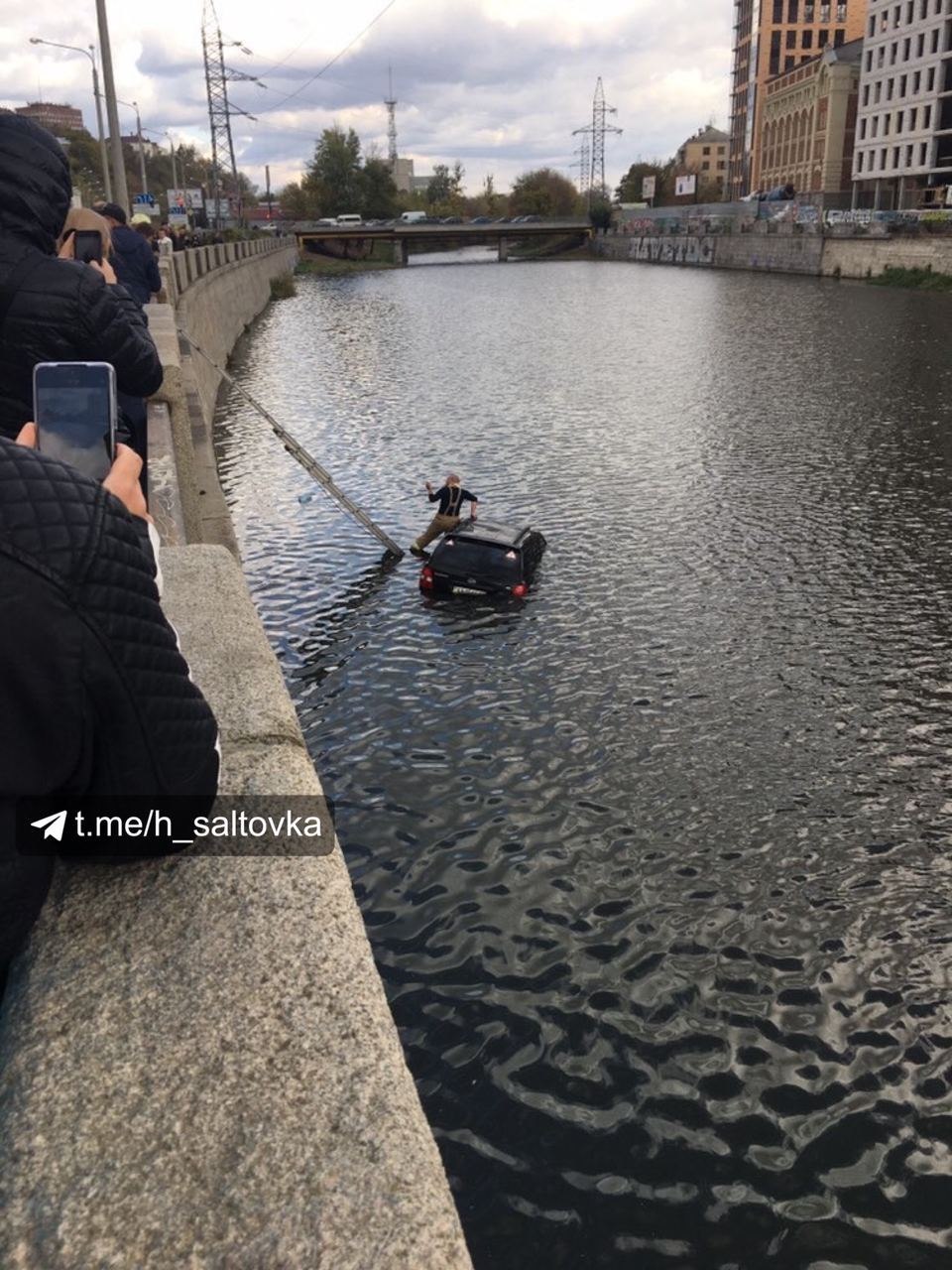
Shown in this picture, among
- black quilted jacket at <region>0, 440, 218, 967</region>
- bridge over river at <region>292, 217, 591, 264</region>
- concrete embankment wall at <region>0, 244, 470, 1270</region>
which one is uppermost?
bridge over river at <region>292, 217, 591, 264</region>

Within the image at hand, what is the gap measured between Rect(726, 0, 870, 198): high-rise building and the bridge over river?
93.2 ft

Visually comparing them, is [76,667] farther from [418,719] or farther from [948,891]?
[418,719]

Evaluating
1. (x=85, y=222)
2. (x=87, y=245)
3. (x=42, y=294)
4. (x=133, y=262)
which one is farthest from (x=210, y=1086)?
(x=133, y=262)

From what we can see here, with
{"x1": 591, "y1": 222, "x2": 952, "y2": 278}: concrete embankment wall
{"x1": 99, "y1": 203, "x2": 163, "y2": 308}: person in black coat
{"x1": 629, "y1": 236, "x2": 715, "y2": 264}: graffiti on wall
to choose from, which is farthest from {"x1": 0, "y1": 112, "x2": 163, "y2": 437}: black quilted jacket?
{"x1": 629, "y1": 236, "x2": 715, "y2": 264}: graffiti on wall

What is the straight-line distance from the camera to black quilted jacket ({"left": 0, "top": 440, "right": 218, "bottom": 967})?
2.53m

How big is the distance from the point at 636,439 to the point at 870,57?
284ft

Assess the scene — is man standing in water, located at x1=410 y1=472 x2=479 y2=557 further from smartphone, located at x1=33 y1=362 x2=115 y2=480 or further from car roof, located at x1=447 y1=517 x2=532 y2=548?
smartphone, located at x1=33 y1=362 x2=115 y2=480

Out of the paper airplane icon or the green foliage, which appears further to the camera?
the green foliage

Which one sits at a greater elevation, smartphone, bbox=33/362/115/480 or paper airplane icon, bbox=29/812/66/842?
smartphone, bbox=33/362/115/480

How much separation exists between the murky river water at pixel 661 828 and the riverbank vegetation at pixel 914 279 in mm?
45567

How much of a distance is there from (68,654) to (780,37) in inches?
6058

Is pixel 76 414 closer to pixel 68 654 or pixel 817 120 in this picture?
pixel 68 654

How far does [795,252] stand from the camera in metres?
93.5

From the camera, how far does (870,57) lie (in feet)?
322
